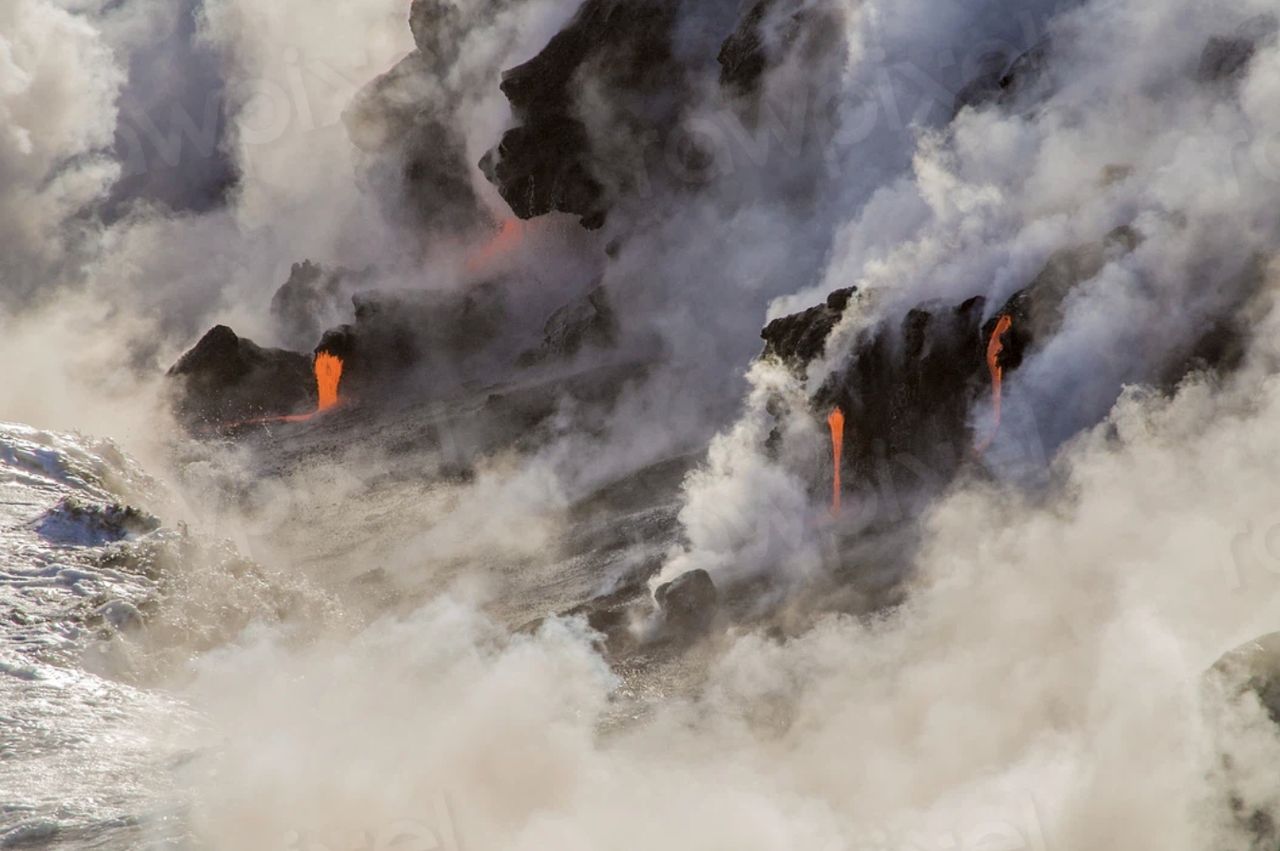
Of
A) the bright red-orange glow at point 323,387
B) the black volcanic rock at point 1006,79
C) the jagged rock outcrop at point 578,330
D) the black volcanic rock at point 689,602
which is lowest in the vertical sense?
the black volcanic rock at point 689,602

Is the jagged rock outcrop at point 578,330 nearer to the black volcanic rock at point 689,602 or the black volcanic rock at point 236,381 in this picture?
the black volcanic rock at point 236,381

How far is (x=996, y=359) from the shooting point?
1185 inches

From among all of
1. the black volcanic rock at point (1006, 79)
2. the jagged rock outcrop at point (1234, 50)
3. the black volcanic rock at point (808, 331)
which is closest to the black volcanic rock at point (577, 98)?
the black volcanic rock at point (1006, 79)

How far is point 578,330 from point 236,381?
11.4 metres

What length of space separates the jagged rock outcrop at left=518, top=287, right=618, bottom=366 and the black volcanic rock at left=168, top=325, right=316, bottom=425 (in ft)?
24.8

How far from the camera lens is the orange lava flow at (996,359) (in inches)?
1174

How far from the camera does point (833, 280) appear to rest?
124 feet

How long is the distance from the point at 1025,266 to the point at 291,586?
15.7 metres

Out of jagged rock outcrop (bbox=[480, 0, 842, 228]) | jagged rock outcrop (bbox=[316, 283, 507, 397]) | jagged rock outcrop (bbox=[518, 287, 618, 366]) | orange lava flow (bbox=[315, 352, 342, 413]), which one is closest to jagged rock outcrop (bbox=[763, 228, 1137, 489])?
jagged rock outcrop (bbox=[518, 287, 618, 366])

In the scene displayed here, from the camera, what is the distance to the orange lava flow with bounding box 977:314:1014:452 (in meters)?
29.8

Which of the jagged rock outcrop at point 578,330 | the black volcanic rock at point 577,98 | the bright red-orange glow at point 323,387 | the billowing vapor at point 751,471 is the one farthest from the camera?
the black volcanic rock at point 577,98

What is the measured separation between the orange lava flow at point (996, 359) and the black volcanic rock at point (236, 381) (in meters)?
25.5

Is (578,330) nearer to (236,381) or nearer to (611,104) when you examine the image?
(611,104)

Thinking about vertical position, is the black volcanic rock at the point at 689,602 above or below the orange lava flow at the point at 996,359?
below
